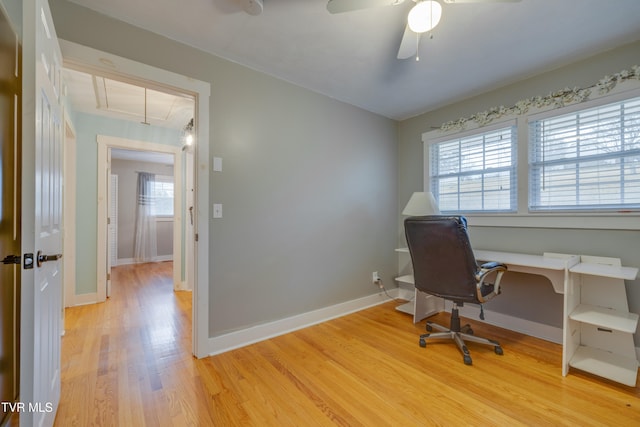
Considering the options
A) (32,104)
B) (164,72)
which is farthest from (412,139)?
(32,104)

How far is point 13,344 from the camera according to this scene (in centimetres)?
141

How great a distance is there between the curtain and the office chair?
20.9 ft

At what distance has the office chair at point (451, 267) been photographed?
196cm

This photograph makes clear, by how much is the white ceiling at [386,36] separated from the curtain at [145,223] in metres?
5.39

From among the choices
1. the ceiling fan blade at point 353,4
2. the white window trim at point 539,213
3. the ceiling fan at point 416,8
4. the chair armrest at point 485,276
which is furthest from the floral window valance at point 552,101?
the ceiling fan blade at point 353,4

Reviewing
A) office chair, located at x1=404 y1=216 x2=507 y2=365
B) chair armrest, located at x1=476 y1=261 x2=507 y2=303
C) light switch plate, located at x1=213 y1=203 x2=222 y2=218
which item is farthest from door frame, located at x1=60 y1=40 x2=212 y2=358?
chair armrest, located at x1=476 y1=261 x2=507 y2=303

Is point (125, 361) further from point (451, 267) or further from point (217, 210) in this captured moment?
point (451, 267)

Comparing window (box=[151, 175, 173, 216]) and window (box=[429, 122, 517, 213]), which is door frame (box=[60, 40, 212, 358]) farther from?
window (box=[151, 175, 173, 216])

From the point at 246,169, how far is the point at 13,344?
5.65ft

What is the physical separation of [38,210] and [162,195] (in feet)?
20.5

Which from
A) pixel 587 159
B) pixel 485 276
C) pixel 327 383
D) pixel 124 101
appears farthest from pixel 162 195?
pixel 587 159

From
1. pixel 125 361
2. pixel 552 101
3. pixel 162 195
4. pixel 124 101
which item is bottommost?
pixel 125 361

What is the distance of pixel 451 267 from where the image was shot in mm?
2047

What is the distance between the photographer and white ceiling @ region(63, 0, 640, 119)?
1.69 metres
